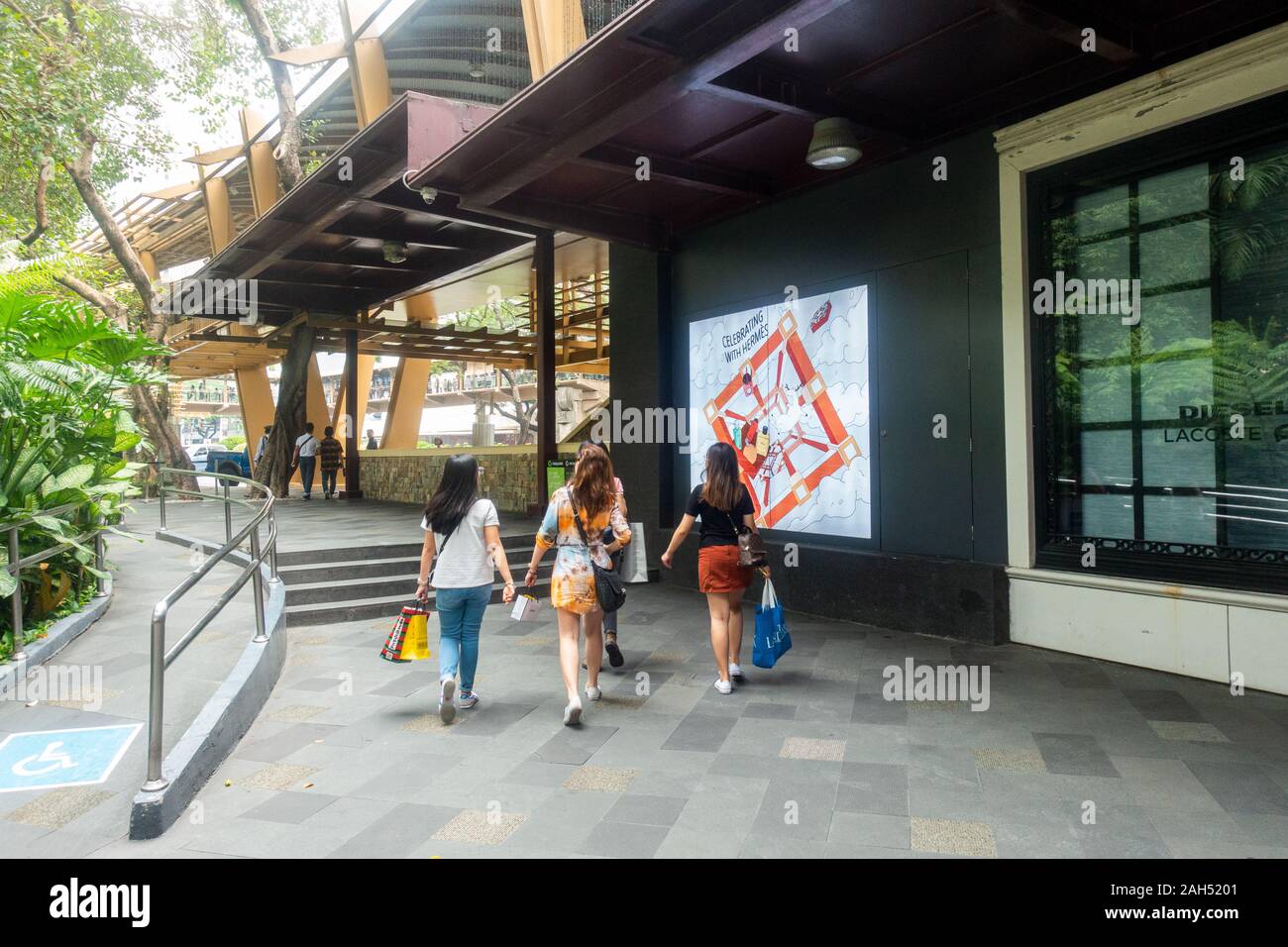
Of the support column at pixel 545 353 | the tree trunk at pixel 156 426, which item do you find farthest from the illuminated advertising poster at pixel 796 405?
the tree trunk at pixel 156 426

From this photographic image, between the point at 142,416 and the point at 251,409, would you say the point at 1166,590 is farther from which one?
the point at 251,409

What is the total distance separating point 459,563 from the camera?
15.2 feet

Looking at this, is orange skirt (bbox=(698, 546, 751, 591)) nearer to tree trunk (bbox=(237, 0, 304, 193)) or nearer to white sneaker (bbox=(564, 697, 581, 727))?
white sneaker (bbox=(564, 697, 581, 727))

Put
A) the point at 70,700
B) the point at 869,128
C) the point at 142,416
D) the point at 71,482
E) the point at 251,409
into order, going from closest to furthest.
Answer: the point at 70,700, the point at 869,128, the point at 71,482, the point at 142,416, the point at 251,409

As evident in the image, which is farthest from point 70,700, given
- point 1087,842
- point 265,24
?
point 265,24

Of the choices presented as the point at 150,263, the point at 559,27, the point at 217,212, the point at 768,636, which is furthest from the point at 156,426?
the point at 768,636

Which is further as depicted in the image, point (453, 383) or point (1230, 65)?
point (453, 383)

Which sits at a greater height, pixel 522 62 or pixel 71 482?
pixel 522 62

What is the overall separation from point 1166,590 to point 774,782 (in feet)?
10.8

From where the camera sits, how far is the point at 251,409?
25.4m

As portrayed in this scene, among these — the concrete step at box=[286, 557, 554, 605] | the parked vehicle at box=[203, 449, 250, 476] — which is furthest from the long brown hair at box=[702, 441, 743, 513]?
the parked vehicle at box=[203, 449, 250, 476]

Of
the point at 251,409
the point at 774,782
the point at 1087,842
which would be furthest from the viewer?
the point at 251,409

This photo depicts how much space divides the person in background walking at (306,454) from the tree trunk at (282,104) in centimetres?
496

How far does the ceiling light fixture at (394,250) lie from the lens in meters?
11.2
